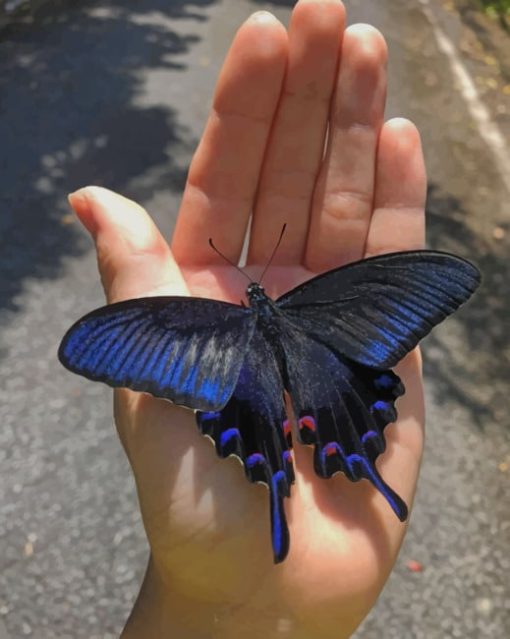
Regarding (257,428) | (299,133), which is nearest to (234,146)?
(299,133)

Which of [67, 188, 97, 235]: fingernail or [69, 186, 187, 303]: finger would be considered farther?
[67, 188, 97, 235]: fingernail

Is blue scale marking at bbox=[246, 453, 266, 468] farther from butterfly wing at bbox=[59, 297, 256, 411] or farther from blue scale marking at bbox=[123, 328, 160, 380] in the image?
blue scale marking at bbox=[123, 328, 160, 380]

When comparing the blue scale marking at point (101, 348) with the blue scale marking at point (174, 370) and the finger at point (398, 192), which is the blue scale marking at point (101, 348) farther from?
the finger at point (398, 192)

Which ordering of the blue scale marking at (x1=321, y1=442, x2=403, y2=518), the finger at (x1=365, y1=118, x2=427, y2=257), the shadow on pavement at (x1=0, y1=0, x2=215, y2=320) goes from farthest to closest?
1. the shadow on pavement at (x1=0, y1=0, x2=215, y2=320)
2. the finger at (x1=365, y1=118, x2=427, y2=257)
3. the blue scale marking at (x1=321, y1=442, x2=403, y2=518)

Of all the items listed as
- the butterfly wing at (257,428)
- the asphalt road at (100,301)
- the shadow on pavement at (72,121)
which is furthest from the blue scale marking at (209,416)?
the shadow on pavement at (72,121)

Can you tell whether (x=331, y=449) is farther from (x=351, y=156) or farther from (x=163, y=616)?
(x=351, y=156)

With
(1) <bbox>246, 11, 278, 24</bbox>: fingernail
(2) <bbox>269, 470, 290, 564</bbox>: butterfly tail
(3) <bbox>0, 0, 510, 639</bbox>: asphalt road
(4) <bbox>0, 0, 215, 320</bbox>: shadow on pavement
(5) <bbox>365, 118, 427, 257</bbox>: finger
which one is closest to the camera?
(2) <bbox>269, 470, 290, 564</bbox>: butterfly tail

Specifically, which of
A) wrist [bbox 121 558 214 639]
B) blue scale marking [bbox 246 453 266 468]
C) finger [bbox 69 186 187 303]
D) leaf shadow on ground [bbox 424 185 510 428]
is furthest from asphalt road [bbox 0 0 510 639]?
blue scale marking [bbox 246 453 266 468]
